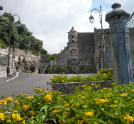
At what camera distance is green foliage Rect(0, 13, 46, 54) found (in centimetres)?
3166

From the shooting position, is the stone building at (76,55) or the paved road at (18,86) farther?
the stone building at (76,55)

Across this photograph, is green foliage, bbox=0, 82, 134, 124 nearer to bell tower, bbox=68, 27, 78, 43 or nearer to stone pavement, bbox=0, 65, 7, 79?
stone pavement, bbox=0, 65, 7, 79

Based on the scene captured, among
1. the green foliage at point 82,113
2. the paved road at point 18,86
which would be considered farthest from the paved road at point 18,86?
the green foliage at point 82,113

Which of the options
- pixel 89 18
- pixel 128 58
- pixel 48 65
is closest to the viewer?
pixel 128 58

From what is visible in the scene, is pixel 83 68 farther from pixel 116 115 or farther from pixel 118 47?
pixel 116 115

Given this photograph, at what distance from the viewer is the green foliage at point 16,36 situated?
3166cm

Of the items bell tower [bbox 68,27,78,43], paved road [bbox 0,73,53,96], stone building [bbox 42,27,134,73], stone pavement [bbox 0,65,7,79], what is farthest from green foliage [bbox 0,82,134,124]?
bell tower [bbox 68,27,78,43]

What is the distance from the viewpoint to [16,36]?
3481 centimetres

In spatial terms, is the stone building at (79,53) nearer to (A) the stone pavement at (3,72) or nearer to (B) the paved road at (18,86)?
(A) the stone pavement at (3,72)

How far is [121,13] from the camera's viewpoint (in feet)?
12.0

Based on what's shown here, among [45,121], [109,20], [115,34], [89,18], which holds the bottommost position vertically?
[45,121]

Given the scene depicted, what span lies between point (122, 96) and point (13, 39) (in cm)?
3605

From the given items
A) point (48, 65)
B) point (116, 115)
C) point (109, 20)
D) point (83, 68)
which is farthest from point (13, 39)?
point (116, 115)

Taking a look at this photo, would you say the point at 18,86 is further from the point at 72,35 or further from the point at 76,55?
the point at 72,35
